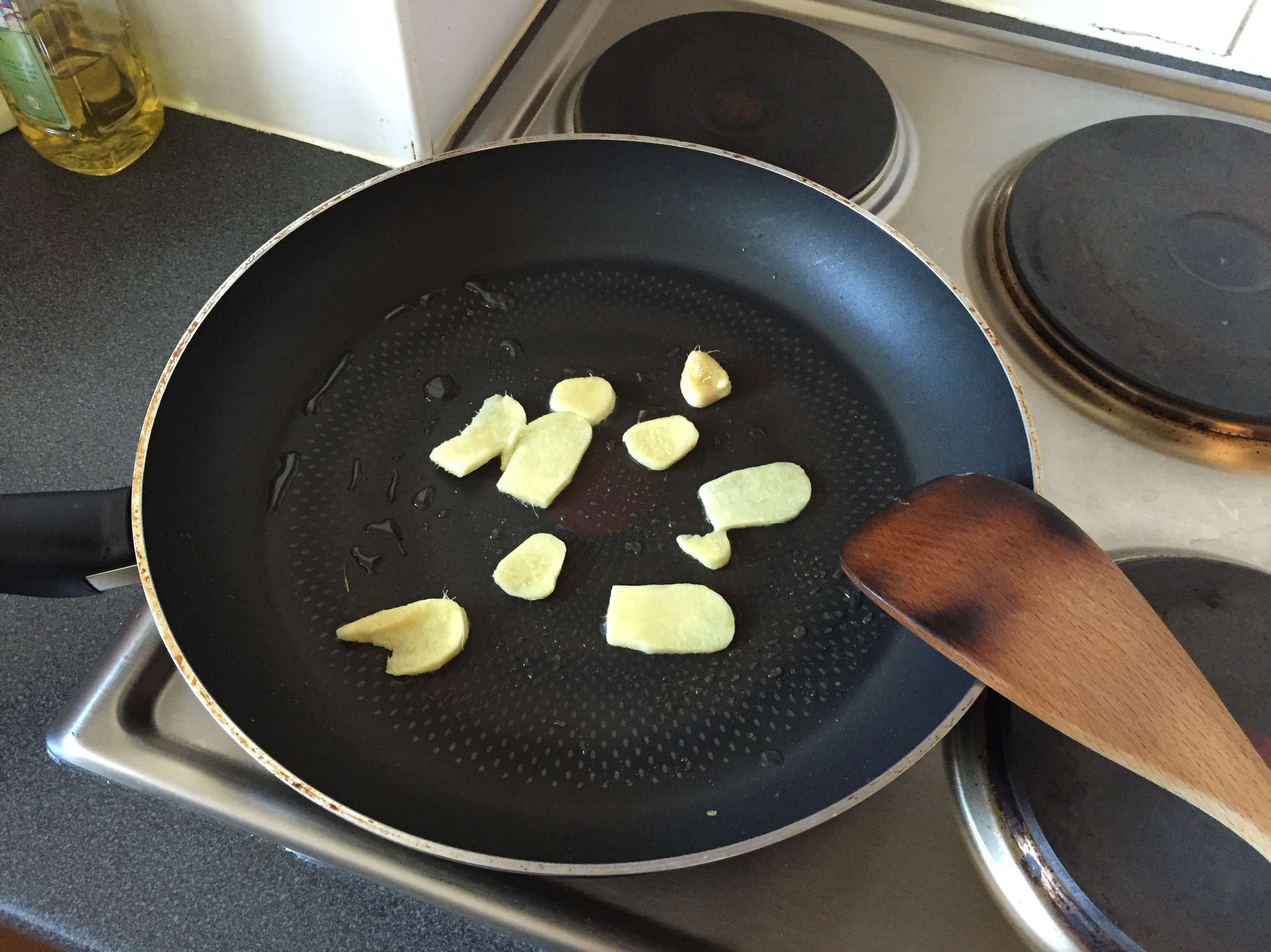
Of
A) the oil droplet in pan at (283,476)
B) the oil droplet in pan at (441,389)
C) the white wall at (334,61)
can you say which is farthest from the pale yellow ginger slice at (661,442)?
the white wall at (334,61)

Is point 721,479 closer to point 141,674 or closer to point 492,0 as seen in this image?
point 141,674

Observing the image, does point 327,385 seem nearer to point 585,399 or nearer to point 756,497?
point 585,399

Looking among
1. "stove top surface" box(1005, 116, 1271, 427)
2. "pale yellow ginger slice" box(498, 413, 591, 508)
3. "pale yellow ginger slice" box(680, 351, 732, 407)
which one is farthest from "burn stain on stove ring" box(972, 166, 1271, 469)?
"pale yellow ginger slice" box(498, 413, 591, 508)

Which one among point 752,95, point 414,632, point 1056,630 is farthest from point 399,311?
point 1056,630

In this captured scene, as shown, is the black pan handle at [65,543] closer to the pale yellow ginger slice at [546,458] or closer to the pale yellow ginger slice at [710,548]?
the pale yellow ginger slice at [546,458]

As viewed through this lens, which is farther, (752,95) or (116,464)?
(752,95)

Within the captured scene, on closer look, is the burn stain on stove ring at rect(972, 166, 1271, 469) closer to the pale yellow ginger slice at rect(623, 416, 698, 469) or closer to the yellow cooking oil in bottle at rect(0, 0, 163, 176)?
the pale yellow ginger slice at rect(623, 416, 698, 469)
